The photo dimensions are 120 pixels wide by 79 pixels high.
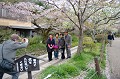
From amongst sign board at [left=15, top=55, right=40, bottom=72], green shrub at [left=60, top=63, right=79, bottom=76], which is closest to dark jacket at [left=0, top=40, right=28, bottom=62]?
sign board at [left=15, top=55, right=40, bottom=72]

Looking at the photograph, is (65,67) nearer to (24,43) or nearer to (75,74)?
(75,74)

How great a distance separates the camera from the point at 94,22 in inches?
921

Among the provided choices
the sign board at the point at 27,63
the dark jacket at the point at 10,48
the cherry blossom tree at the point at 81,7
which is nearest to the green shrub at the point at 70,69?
the cherry blossom tree at the point at 81,7

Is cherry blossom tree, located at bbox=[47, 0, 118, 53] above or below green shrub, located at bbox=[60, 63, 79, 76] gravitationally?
above

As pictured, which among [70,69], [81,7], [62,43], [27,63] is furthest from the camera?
[62,43]

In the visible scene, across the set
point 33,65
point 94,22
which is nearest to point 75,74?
point 33,65

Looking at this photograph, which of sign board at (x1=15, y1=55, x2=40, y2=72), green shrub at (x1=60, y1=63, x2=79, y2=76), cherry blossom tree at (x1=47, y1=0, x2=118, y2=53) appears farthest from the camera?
cherry blossom tree at (x1=47, y1=0, x2=118, y2=53)

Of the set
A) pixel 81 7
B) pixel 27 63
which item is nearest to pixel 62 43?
pixel 81 7

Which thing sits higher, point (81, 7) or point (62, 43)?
point (81, 7)

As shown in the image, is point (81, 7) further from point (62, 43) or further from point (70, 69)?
point (70, 69)

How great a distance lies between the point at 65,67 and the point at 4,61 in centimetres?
395

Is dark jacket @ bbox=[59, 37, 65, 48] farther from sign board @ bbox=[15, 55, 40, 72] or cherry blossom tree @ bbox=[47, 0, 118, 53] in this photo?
sign board @ bbox=[15, 55, 40, 72]

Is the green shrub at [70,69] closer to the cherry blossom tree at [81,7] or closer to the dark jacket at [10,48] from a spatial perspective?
Result: the cherry blossom tree at [81,7]

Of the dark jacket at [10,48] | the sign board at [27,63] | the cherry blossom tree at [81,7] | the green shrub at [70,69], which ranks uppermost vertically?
the cherry blossom tree at [81,7]
